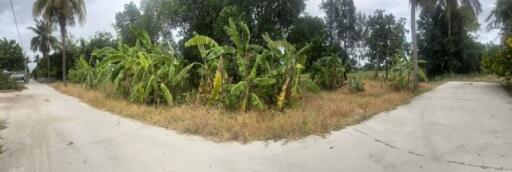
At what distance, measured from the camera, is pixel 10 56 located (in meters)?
53.1

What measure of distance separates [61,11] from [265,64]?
742 inches

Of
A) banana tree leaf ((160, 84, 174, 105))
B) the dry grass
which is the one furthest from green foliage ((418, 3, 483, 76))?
banana tree leaf ((160, 84, 174, 105))

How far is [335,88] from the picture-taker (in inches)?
651

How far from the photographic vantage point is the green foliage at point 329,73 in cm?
1633

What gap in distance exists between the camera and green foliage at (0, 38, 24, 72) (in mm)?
52000

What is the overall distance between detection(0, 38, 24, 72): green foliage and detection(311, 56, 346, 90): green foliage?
49.4m

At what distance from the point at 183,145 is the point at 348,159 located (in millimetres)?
2868

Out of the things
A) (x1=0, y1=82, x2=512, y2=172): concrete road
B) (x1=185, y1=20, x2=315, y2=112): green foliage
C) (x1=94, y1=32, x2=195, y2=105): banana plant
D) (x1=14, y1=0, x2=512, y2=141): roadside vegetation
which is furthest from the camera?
(x1=94, y1=32, x2=195, y2=105): banana plant

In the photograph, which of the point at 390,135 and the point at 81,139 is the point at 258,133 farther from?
the point at 81,139

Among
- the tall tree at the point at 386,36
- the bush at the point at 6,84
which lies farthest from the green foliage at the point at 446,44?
the bush at the point at 6,84

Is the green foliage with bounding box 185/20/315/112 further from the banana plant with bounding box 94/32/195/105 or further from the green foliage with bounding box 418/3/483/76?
the green foliage with bounding box 418/3/483/76

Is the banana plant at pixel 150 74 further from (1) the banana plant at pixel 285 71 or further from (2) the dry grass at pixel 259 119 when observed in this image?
(1) the banana plant at pixel 285 71

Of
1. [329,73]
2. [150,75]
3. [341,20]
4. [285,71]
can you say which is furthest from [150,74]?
[341,20]

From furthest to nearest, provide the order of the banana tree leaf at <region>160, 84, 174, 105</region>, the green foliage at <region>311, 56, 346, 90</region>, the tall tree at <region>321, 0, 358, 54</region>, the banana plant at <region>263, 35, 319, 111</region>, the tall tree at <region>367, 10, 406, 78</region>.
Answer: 1. the tall tree at <region>321, 0, 358, 54</region>
2. the tall tree at <region>367, 10, 406, 78</region>
3. the green foliage at <region>311, 56, 346, 90</region>
4. the banana tree leaf at <region>160, 84, 174, 105</region>
5. the banana plant at <region>263, 35, 319, 111</region>
